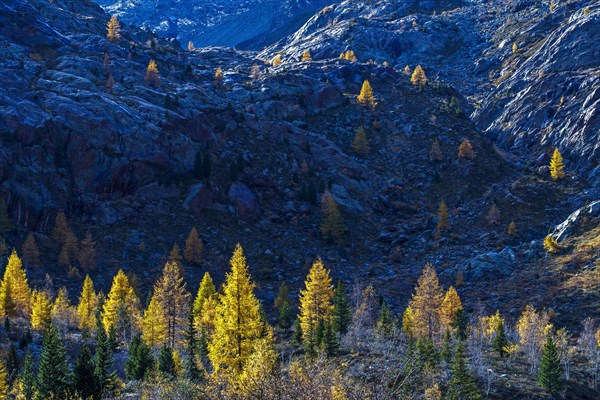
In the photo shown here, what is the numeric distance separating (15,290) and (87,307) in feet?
30.2

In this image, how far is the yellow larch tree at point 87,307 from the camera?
66812mm

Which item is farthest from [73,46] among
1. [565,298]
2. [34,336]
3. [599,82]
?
[599,82]

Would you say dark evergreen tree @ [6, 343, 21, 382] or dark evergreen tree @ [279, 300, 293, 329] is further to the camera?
dark evergreen tree @ [279, 300, 293, 329]

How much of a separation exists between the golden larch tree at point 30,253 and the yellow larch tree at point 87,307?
1092 centimetres

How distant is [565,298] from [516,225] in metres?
23.1

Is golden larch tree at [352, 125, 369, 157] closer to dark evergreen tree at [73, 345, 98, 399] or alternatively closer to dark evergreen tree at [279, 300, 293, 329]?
dark evergreen tree at [279, 300, 293, 329]

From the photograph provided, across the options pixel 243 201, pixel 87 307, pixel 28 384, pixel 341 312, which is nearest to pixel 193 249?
pixel 243 201

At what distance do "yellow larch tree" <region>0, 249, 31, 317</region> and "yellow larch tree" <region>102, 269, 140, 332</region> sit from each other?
455 inches

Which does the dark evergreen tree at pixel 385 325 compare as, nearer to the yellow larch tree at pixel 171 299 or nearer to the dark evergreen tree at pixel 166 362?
the yellow larch tree at pixel 171 299

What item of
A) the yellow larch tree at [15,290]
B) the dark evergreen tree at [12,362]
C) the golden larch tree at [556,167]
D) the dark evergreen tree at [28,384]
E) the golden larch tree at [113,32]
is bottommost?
the dark evergreen tree at [28,384]

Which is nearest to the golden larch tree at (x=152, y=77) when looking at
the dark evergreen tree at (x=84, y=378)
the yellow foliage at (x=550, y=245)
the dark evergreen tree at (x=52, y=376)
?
the yellow foliage at (x=550, y=245)

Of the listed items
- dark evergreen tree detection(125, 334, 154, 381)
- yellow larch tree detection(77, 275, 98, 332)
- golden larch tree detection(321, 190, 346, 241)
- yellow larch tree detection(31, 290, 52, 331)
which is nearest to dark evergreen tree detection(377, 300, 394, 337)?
dark evergreen tree detection(125, 334, 154, 381)

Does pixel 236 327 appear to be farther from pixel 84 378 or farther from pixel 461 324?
pixel 461 324

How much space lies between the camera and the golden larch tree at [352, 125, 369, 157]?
390 feet
